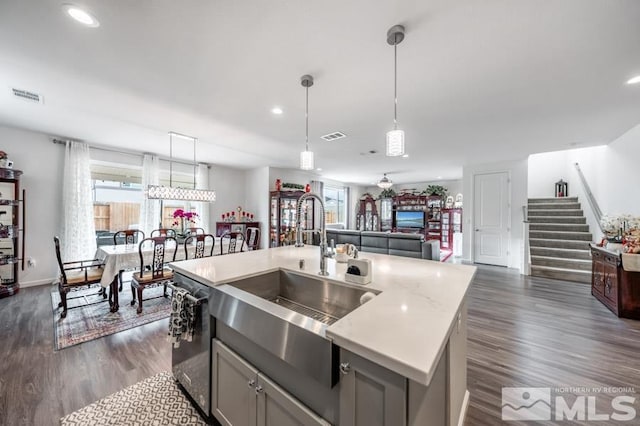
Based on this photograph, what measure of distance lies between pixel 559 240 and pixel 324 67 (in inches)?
253

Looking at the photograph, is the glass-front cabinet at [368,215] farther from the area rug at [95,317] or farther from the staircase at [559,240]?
the area rug at [95,317]

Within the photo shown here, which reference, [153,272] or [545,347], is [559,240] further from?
[153,272]

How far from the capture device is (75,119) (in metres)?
3.44

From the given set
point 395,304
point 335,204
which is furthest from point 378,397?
point 335,204

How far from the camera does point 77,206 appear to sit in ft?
14.3

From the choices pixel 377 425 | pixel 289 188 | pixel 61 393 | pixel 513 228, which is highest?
pixel 289 188

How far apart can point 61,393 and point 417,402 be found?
2.55 m

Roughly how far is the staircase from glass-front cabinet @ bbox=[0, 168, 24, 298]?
9.17 meters

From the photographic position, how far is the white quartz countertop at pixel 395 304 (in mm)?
714

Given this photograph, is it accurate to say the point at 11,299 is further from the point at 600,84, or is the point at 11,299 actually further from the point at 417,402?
the point at 600,84

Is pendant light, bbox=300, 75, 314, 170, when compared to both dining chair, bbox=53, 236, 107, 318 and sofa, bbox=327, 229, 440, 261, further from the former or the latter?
dining chair, bbox=53, 236, 107, 318

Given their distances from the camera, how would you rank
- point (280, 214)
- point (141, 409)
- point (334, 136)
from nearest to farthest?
point (141, 409), point (334, 136), point (280, 214)

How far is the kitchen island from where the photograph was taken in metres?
0.73

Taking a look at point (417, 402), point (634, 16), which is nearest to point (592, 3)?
point (634, 16)
